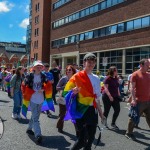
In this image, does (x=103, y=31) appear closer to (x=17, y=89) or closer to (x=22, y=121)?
(x=17, y=89)

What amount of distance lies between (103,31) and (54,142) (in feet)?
107

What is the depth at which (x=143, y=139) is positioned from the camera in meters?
7.41

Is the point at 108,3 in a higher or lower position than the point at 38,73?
higher

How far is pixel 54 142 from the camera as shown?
6801 mm

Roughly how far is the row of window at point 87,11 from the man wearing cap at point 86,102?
104 ft

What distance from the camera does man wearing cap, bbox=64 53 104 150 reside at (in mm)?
4832

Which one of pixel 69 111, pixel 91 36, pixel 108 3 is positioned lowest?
pixel 69 111

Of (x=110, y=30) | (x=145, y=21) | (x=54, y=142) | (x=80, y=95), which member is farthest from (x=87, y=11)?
(x=80, y=95)

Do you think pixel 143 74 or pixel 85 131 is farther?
pixel 143 74

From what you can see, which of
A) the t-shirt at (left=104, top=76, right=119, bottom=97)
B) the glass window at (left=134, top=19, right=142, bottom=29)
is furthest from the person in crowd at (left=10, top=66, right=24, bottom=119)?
the glass window at (left=134, top=19, right=142, bottom=29)

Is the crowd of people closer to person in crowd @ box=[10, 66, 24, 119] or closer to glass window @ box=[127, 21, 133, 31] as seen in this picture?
person in crowd @ box=[10, 66, 24, 119]

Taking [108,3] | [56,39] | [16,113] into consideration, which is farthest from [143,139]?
[56,39]

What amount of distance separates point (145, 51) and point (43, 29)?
34077mm

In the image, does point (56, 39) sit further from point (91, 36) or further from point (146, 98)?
point (146, 98)
